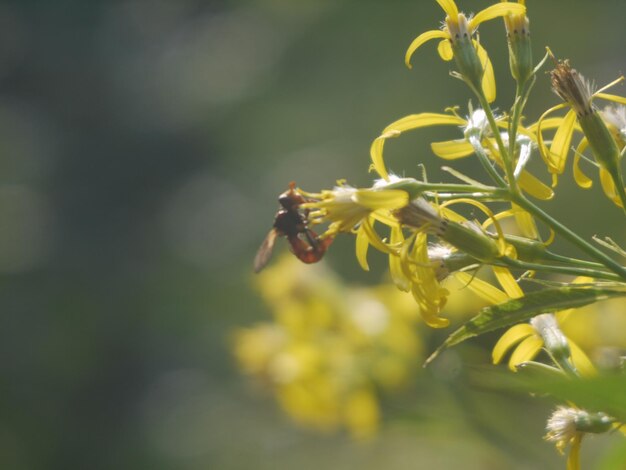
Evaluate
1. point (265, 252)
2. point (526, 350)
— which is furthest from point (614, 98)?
point (265, 252)

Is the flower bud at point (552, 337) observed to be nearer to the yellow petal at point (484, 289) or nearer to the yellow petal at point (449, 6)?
the yellow petal at point (484, 289)

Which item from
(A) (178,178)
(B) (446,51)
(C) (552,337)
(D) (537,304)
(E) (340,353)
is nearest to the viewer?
(D) (537,304)

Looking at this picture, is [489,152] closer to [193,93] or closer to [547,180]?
[547,180]

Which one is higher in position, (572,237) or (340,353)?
(572,237)

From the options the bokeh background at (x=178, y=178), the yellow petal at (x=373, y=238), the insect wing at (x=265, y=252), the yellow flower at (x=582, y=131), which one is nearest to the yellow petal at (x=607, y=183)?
the yellow flower at (x=582, y=131)

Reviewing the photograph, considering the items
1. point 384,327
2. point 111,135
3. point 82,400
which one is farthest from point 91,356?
point 384,327

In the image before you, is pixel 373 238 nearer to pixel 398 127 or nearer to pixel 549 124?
pixel 398 127
